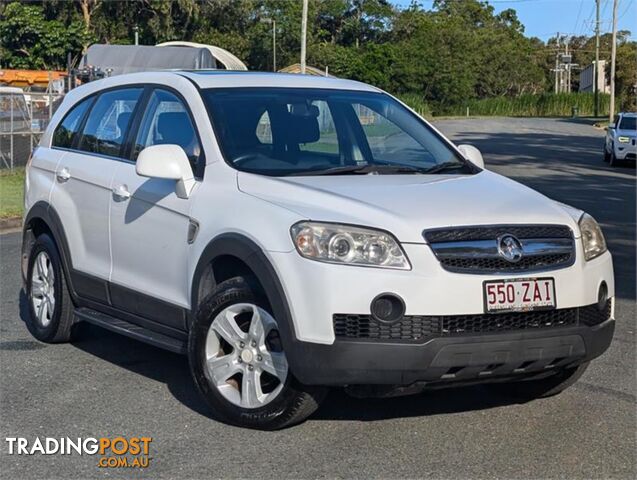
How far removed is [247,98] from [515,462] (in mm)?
2662

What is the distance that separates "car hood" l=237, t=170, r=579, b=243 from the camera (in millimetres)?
5059

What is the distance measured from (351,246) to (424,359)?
0.62 m

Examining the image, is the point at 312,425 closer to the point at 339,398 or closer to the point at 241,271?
the point at 339,398

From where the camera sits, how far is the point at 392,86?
296 ft

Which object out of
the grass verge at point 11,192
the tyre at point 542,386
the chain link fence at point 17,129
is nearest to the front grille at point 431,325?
the tyre at point 542,386

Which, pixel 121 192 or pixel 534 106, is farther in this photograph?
pixel 534 106

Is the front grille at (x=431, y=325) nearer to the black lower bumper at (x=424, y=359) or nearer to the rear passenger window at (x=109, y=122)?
the black lower bumper at (x=424, y=359)

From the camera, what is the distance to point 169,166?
19.0ft

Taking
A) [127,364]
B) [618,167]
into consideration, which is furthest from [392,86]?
[127,364]

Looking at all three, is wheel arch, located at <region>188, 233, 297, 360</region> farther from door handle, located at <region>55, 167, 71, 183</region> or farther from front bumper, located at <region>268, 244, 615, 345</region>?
door handle, located at <region>55, 167, 71, 183</region>

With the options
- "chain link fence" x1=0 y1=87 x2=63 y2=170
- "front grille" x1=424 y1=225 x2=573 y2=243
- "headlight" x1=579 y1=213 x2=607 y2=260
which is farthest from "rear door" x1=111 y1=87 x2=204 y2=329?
"chain link fence" x1=0 y1=87 x2=63 y2=170

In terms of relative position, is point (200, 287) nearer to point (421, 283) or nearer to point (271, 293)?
point (271, 293)

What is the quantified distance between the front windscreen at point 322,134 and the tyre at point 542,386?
129cm

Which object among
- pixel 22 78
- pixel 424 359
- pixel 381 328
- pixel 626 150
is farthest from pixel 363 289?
pixel 22 78
